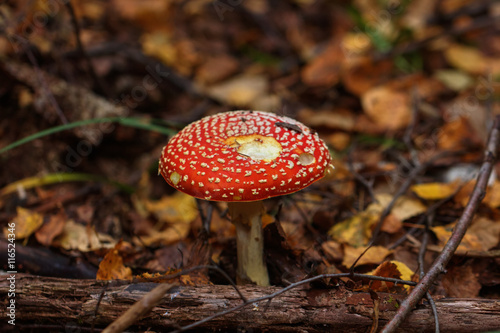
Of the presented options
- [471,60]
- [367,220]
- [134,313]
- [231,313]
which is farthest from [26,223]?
[471,60]

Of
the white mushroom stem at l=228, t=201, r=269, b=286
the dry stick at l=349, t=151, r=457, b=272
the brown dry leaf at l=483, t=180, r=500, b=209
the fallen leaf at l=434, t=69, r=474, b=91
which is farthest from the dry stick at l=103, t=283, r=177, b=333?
the fallen leaf at l=434, t=69, r=474, b=91

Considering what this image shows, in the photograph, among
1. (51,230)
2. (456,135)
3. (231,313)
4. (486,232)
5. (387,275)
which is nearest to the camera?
(231,313)

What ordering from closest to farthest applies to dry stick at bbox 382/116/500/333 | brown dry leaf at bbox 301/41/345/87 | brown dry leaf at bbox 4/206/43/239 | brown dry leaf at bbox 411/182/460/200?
dry stick at bbox 382/116/500/333
brown dry leaf at bbox 4/206/43/239
brown dry leaf at bbox 411/182/460/200
brown dry leaf at bbox 301/41/345/87

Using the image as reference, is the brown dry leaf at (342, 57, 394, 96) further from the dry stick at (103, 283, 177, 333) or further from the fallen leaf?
the dry stick at (103, 283, 177, 333)

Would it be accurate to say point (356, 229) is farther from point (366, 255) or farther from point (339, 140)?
point (339, 140)

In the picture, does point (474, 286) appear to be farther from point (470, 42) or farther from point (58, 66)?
point (470, 42)

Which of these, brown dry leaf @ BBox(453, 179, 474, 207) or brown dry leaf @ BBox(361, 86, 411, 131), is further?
brown dry leaf @ BBox(361, 86, 411, 131)

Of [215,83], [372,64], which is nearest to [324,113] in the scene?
[372,64]
